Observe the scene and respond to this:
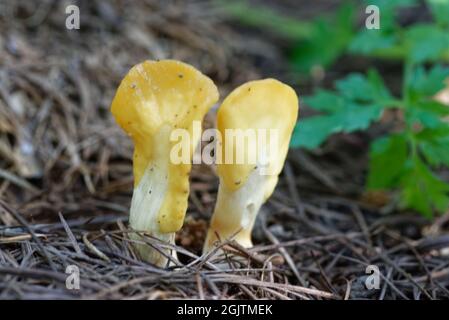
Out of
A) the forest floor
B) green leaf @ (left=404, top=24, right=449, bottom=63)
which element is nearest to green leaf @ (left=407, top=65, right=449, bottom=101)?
green leaf @ (left=404, top=24, right=449, bottom=63)

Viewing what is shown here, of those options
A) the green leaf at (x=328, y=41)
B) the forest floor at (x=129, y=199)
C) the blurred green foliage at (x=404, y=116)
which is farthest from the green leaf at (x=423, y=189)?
the green leaf at (x=328, y=41)

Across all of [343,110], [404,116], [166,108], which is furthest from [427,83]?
[166,108]

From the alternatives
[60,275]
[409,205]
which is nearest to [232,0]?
[409,205]

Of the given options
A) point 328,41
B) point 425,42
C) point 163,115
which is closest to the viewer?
point 163,115

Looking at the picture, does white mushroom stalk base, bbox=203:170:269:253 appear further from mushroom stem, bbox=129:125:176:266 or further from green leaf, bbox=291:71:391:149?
green leaf, bbox=291:71:391:149

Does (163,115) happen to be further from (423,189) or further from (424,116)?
(423,189)
